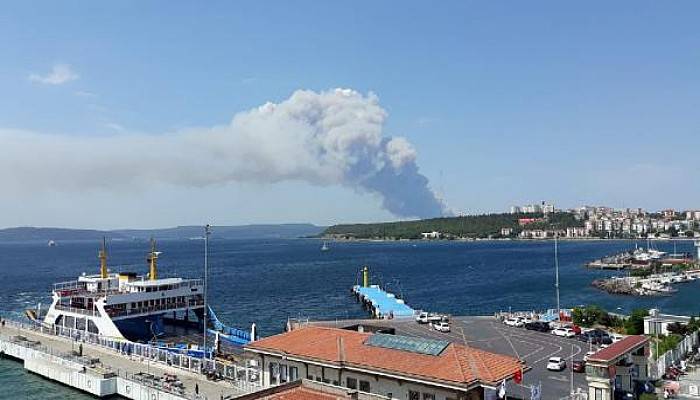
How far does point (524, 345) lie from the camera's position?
143ft

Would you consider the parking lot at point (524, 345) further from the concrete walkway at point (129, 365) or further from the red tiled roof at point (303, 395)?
the concrete walkway at point (129, 365)

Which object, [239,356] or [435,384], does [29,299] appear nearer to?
[239,356]

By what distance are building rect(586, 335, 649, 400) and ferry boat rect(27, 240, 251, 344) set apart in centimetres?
3075

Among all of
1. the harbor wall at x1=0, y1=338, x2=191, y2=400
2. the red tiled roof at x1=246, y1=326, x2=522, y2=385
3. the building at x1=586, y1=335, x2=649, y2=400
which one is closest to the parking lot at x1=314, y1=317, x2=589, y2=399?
the building at x1=586, y1=335, x2=649, y2=400

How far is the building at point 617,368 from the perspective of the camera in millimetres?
26938

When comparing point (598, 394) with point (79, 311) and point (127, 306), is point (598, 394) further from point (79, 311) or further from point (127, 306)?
point (79, 311)

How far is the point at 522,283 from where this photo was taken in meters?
116

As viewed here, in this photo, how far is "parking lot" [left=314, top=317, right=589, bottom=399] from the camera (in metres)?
32.4

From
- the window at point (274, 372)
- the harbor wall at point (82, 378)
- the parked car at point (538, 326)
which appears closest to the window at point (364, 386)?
the window at point (274, 372)

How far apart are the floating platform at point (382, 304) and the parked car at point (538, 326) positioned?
16.3 meters

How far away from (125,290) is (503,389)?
134 ft

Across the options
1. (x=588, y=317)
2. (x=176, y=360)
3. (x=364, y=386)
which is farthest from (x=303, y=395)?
(x=588, y=317)

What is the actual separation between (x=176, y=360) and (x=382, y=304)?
4038 cm

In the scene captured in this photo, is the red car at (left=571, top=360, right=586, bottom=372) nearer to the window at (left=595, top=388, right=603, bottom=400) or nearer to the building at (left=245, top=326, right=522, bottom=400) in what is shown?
the window at (left=595, top=388, right=603, bottom=400)
